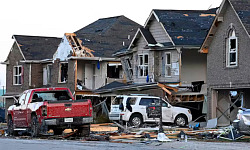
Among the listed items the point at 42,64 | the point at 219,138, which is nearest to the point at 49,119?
the point at 219,138

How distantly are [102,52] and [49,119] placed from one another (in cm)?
2526

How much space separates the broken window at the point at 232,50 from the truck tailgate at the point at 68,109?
31.6 ft

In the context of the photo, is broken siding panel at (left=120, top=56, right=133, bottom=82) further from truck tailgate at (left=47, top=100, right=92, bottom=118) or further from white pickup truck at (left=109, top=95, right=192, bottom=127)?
truck tailgate at (left=47, top=100, right=92, bottom=118)

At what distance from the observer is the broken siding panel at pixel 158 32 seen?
39250 mm

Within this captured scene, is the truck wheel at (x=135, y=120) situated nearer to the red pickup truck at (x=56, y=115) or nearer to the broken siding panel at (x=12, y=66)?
the red pickup truck at (x=56, y=115)

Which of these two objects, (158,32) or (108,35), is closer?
(158,32)

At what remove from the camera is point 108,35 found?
2023 inches

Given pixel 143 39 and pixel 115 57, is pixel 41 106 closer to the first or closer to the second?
pixel 143 39

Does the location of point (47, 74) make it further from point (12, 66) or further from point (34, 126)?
point (34, 126)

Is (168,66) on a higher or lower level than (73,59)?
lower

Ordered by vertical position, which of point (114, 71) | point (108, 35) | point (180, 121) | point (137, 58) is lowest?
point (180, 121)

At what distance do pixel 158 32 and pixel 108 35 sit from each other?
39.5ft

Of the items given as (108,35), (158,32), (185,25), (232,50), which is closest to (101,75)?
(108,35)

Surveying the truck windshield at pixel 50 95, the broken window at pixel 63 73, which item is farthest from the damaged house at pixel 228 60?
the broken window at pixel 63 73
